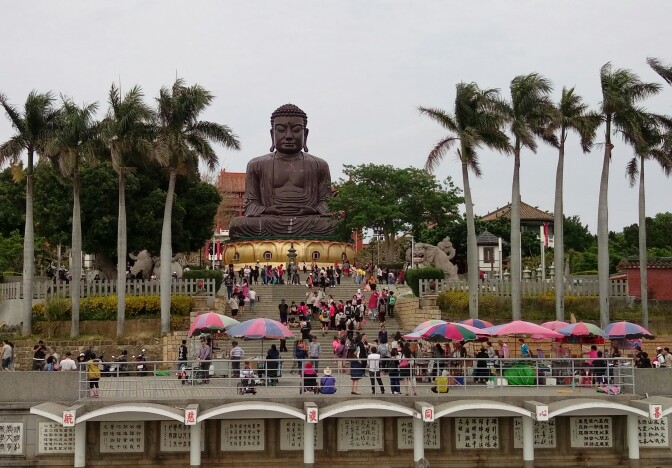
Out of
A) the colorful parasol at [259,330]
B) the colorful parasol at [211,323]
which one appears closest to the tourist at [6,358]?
the colorful parasol at [211,323]

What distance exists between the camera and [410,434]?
23.4m

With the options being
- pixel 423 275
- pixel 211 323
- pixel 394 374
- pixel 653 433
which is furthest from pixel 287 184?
pixel 653 433

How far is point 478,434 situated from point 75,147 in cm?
1786

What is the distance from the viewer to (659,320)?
35.4 m

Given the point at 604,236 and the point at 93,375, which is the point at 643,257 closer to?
the point at 604,236

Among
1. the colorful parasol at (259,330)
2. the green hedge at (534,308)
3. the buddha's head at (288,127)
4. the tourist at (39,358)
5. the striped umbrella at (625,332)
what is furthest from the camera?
the buddha's head at (288,127)

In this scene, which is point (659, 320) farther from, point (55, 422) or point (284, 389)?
point (55, 422)

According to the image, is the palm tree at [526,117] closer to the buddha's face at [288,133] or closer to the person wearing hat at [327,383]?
the person wearing hat at [327,383]

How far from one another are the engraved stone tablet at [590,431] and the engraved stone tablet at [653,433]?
2.44 feet

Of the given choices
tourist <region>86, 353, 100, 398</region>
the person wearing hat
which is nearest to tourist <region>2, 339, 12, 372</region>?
tourist <region>86, 353, 100, 398</region>

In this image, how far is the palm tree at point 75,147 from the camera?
33.8 metres

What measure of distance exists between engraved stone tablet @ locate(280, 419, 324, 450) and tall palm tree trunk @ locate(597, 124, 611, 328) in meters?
13.9

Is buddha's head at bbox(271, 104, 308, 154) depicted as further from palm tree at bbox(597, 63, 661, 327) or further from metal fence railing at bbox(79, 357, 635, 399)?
metal fence railing at bbox(79, 357, 635, 399)

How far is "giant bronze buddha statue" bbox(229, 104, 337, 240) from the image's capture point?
56094 millimetres
